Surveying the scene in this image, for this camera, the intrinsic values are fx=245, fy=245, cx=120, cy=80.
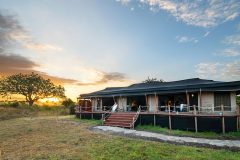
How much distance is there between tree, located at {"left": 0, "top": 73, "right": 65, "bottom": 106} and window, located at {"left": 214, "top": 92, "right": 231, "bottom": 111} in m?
51.9

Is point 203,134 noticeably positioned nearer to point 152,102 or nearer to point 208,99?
point 208,99

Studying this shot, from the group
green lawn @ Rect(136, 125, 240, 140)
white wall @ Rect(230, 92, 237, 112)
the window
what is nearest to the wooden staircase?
green lawn @ Rect(136, 125, 240, 140)

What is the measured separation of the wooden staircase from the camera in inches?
977

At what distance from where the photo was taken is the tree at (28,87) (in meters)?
63.2

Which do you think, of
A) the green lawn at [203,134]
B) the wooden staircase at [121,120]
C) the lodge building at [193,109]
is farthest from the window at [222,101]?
the wooden staircase at [121,120]

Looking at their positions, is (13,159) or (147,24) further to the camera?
(147,24)

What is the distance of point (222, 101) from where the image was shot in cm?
2308

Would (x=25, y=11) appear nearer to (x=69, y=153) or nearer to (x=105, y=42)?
(x=105, y=42)

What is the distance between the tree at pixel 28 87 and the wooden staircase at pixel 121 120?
42.6 metres

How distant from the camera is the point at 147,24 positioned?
28234 millimetres

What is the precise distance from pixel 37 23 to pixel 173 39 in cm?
1560

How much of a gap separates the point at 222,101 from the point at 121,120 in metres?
10.2

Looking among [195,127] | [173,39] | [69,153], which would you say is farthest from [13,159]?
[173,39]

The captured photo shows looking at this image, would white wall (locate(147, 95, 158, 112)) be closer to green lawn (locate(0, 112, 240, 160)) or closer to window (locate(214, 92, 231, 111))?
window (locate(214, 92, 231, 111))
